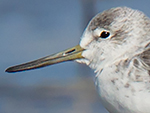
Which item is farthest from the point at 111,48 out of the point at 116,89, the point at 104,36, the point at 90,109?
the point at 90,109

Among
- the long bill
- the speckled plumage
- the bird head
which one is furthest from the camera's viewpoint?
the long bill

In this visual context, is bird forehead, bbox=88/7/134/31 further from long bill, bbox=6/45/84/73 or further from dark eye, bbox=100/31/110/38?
long bill, bbox=6/45/84/73

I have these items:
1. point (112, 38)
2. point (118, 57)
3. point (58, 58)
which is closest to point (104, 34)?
point (112, 38)

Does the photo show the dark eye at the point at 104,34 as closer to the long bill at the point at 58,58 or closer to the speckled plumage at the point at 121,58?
the speckled plumage at the point at 121,58

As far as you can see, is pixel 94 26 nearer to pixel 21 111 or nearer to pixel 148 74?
pixel 148 74


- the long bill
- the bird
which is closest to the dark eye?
the bird

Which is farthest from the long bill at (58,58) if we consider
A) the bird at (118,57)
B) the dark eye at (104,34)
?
the dark eye at (104,34)

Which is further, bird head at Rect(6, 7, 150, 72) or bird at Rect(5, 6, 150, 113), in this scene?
bird head at Rect(6, 7, 150, 72)

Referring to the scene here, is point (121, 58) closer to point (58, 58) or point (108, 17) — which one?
point (108, 17)
